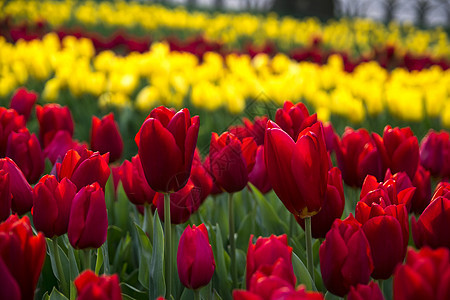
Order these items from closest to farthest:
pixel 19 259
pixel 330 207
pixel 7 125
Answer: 1. pixel 19 259
2. pixel 330 207
3. pixel 7 125

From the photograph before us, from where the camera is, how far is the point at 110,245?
1.58 m

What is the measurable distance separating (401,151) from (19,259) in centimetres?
94

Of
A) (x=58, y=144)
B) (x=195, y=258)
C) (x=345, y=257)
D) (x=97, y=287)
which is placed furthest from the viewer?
(x=58, y=144)

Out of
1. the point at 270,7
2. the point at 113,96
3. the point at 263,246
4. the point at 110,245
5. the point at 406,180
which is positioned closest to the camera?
the point at 263,246

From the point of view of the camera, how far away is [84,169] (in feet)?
3.51

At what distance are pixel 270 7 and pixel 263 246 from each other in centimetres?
2000

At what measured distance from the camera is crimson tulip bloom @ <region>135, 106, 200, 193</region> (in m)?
0.99

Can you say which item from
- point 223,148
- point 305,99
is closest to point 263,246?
point 223,148

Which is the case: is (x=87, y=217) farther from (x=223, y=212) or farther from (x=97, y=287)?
(x=223, y=212)

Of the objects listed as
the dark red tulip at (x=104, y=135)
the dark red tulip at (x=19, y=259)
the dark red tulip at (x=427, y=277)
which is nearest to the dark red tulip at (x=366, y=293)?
the dark red tulip at (x=427, y=277)

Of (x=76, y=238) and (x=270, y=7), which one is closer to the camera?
(x=76, y=238)

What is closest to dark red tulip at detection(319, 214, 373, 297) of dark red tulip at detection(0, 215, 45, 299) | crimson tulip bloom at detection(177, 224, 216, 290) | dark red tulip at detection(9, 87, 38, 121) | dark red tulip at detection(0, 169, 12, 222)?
crimson tulip bloom at detection(177, 224, 216, 290)

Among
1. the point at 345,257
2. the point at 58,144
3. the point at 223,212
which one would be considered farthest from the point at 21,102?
the point at 345,257

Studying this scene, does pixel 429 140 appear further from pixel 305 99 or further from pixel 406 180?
pixel 305 99
